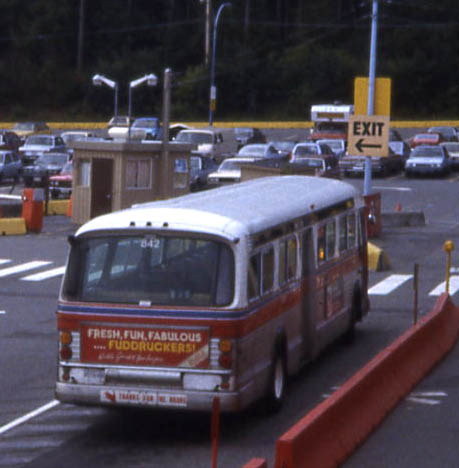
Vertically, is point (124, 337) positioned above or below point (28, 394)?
above

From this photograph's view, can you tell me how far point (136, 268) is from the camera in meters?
12.2

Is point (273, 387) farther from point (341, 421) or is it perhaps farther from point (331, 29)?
point (331, 29)

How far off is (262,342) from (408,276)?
14575 mm

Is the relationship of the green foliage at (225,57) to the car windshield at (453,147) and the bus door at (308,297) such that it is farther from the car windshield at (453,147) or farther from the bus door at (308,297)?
the bus door at (308,297)

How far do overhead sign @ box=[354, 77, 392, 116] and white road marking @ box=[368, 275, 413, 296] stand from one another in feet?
23.5

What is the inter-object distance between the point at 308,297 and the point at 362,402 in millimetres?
2835

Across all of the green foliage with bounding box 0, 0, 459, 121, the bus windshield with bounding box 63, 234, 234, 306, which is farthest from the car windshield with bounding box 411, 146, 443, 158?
the bus windshield with bounding box 63, 234, 234, 306

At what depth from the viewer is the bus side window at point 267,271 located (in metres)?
12.9

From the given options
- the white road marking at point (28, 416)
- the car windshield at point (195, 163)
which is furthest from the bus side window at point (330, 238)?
the car windshield at point (195, 163)

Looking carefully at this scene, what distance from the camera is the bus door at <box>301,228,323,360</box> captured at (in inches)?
583

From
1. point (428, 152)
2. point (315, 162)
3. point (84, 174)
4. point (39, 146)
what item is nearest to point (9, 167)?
point (39, 146)

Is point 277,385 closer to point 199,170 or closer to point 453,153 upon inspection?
point 199,170

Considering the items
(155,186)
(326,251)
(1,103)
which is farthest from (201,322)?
(1,103)

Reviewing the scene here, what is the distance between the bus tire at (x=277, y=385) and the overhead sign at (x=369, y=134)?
17677mm
